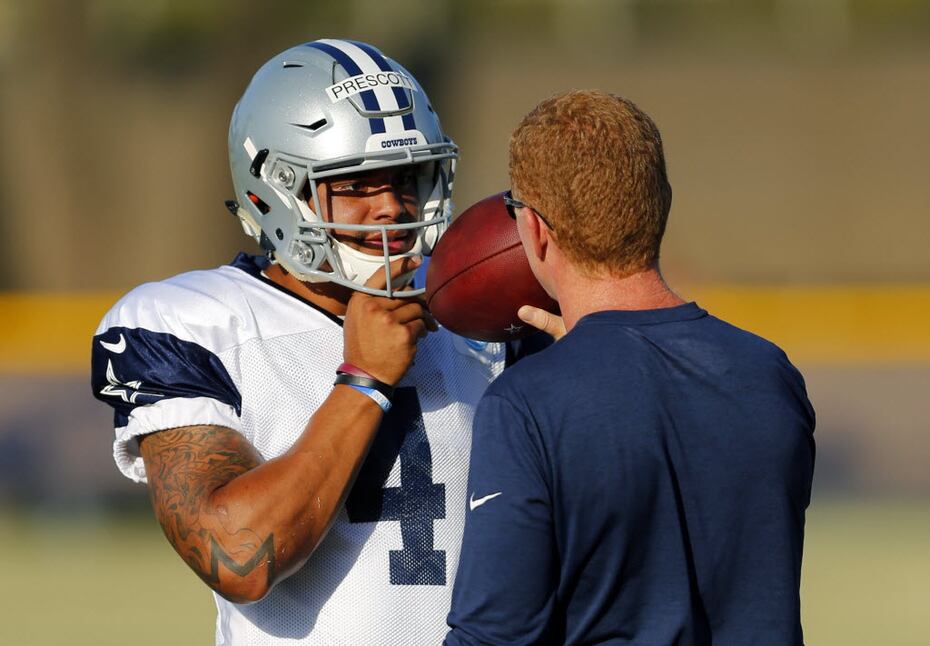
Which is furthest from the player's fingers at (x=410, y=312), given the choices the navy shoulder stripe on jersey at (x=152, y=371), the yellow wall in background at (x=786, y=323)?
the yellow wall in background at (x=786, y=323)

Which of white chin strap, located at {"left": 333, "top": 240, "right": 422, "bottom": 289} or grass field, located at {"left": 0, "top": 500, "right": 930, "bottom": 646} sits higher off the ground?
white chin strap, located at {"left": 333, "top": 240, "right": 422, "bottom": 289}

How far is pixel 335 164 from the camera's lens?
2.17m

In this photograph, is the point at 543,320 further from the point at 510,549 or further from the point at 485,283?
the point at 510,549

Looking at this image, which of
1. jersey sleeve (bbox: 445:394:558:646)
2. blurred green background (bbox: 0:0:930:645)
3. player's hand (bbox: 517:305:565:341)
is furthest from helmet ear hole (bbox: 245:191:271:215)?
blurred green background (bbox: 0:0:930:645)

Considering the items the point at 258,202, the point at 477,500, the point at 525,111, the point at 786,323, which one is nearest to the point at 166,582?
the point at 258,202

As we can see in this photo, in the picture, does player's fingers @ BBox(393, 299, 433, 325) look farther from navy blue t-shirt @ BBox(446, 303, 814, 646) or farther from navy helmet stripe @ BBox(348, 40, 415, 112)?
navy blue t-shirt @ BBox(446, 303, 814, 646)

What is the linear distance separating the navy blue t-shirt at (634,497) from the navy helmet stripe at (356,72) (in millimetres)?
745

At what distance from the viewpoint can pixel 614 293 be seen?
5.26ft

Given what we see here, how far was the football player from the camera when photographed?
1.91 m

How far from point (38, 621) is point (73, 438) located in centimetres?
318

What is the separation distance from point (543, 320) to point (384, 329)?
0.26 metres

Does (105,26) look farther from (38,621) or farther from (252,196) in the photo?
(252,196)

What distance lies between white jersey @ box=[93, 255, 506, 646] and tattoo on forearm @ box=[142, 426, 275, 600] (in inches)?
1.5

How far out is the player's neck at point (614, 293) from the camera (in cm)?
160
